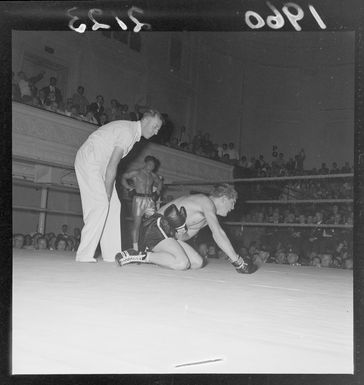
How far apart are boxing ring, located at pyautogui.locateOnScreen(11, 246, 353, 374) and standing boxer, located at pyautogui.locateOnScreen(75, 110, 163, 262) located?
106 cm

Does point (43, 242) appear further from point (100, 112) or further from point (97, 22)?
point (97, 22)

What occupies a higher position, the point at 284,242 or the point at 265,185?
the point at 265,185

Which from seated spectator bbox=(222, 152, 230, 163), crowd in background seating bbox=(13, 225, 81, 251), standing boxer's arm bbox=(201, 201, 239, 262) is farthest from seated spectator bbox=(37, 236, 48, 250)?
seated spectator bbox=(222, 152, 230, 163)

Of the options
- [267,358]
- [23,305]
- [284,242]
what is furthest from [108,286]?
[284,242]

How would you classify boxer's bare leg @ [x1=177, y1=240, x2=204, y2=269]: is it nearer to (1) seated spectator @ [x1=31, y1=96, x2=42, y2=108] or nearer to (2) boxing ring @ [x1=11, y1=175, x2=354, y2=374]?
(2) boxing ring @ [x1=11, y1=175, x2=354, y2=374]

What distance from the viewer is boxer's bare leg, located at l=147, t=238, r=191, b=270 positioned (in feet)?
10.4

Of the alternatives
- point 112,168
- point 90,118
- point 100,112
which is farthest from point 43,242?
point 112,168

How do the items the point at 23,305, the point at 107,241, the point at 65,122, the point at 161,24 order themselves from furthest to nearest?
1. the point at 65,122
2. the point at 107,241
3. the point at 161,24
4. the point at 23,305

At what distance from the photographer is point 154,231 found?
3209 mm

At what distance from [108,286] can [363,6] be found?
164 cm

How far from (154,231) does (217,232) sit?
51cm

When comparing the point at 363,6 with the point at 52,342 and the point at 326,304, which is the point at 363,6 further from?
the point at 52,342

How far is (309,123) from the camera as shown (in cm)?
1351

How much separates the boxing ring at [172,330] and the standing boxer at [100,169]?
1.07 metres
